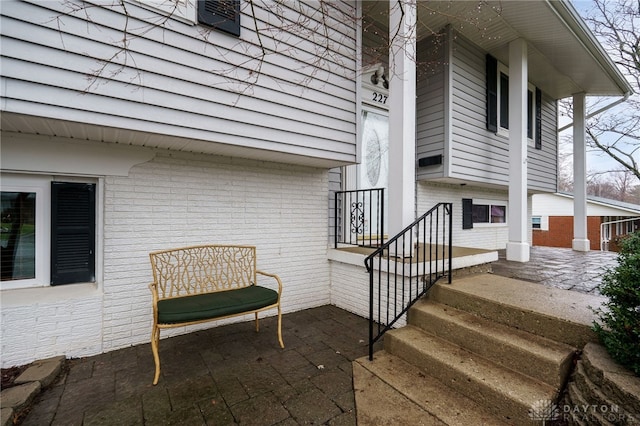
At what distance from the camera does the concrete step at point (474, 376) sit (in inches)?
66.6

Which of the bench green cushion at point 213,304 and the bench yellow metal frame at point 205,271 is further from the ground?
the bench yellow metal frame at point 205,271

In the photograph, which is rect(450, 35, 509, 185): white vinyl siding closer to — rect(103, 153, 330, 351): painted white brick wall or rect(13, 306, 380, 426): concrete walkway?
rect(103, 153, 330, 351): painted white brick wall

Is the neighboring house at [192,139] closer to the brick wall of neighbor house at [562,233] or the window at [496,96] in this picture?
the window at [496,96]

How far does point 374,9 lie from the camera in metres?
4.19

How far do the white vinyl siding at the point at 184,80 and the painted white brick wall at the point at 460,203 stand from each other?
2.45m

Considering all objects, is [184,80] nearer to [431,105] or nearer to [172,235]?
[172,235]

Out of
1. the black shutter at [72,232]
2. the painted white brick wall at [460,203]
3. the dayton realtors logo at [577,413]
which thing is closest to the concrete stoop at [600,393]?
the dayton realtors logo at [577,413]

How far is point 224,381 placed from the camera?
7.32ft

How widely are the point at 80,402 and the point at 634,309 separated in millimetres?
3561

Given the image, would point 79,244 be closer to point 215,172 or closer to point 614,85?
point 215,172

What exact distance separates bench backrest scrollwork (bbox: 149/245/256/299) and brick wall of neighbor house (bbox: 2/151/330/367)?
12cm

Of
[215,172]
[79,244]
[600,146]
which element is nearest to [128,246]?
[79,244]

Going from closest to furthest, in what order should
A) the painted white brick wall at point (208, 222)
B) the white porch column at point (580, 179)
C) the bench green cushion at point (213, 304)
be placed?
the bench green cushion at point (213, 304), the painted white brick wall at point (208, 222), the white porch column at point (580, 179)

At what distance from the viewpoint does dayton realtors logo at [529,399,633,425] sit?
1389 millimetres
